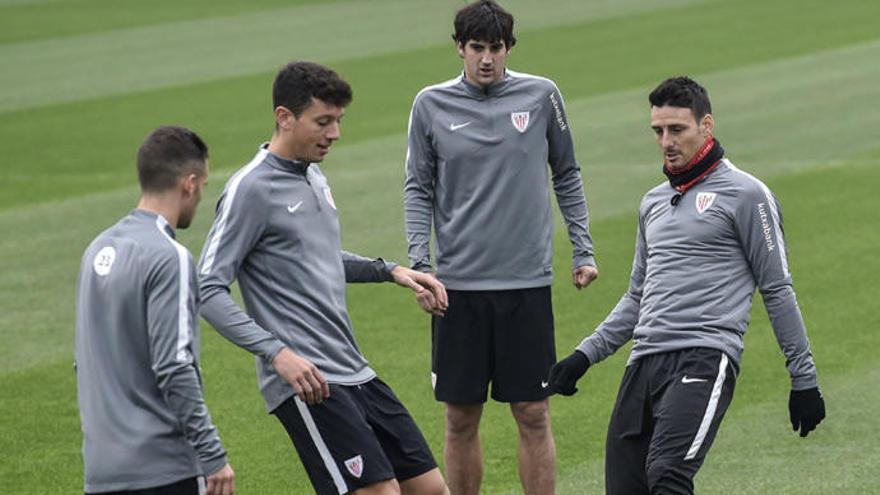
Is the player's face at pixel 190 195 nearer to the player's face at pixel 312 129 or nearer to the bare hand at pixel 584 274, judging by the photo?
the player's face at pixel 312 129

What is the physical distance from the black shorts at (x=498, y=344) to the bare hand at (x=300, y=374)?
200 cm

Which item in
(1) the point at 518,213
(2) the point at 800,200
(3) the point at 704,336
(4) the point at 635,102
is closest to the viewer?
(3) the point at 704,336

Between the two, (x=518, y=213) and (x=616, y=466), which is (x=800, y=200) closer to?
(x=518, y=213)

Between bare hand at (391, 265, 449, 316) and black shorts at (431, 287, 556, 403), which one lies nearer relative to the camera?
bare hand at (391, 265, 449, 316)

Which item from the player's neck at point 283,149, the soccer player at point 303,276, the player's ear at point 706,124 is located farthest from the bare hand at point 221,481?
the player's ear at point 706,124

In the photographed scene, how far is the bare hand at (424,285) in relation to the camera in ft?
25.7

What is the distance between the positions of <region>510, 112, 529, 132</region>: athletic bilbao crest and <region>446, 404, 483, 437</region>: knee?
137cm

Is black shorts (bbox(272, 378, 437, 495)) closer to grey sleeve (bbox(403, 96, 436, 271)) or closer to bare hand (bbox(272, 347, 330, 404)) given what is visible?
bare hand (bbox(272, 347, 330, 404))

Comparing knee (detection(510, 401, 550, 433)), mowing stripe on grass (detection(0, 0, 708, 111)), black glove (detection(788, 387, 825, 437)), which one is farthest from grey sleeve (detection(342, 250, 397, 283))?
mowing stripe on grass (detection(0, 0, 708, 111))

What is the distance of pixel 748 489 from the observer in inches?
377

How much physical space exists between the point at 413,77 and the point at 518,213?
17.0 m

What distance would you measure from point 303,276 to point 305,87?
0.76 metres

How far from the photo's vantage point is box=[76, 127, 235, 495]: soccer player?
250 inches

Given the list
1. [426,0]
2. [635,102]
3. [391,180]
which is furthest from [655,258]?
[426,0]
